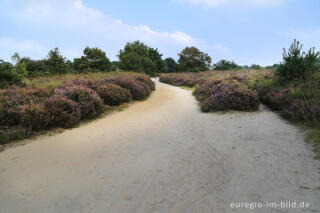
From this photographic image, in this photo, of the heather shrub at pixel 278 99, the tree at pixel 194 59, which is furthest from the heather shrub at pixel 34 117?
the tree at pixel 194 59

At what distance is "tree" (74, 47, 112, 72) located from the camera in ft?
72.3

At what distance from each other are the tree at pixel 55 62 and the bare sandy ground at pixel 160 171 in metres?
19.4

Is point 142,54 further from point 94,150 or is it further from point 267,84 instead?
point 94,150

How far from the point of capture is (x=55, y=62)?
20688mm

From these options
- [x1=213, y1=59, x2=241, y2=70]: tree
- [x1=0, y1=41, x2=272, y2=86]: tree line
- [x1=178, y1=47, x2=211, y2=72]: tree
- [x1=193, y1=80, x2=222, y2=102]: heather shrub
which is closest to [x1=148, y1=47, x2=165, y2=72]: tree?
[x1=0, y1=41, x2=272, y2=86]: tree line

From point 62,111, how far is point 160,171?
4224 millimetres

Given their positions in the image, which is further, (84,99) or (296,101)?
(84,99)

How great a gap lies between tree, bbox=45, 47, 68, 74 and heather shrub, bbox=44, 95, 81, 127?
18013mm

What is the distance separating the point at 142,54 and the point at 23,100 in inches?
1535

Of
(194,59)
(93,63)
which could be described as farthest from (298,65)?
(194,59)

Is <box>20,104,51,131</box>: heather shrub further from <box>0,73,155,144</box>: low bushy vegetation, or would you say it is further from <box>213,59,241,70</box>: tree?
<box>213,59,241,70</box>: tree

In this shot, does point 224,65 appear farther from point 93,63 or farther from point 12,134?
point 12,134

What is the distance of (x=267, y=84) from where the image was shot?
8875 millimetres

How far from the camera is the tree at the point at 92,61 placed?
72.3 feet
